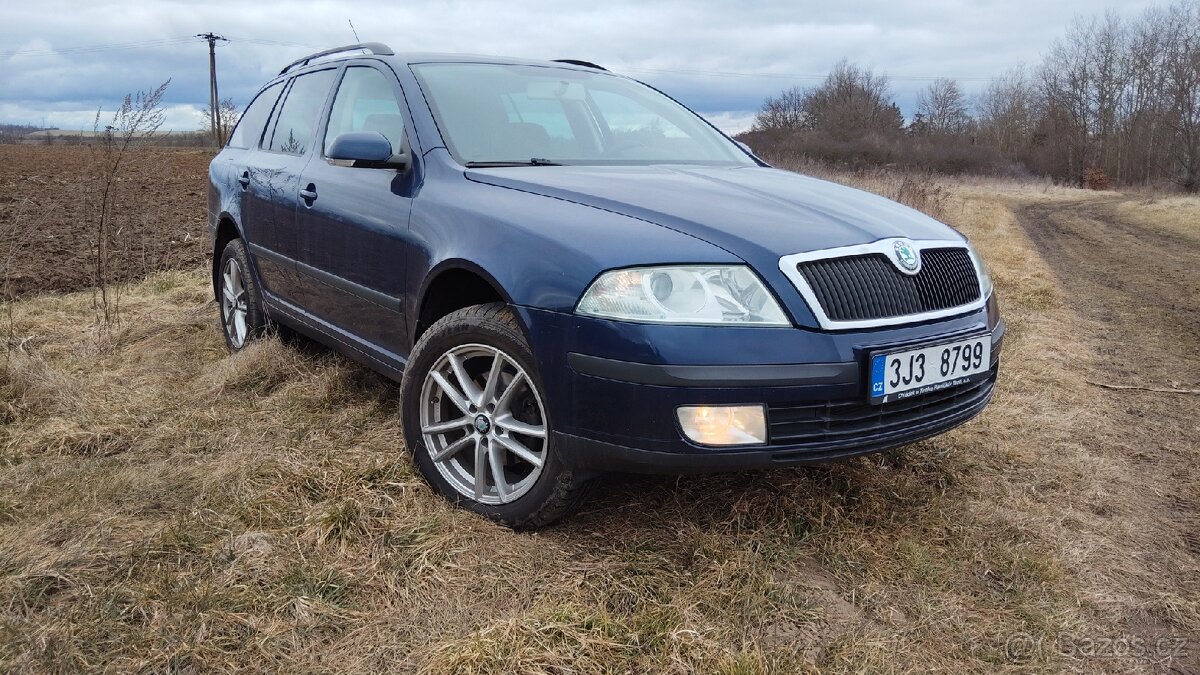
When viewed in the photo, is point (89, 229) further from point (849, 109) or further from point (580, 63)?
point (849, 109)

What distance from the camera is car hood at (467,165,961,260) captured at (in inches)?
91.9

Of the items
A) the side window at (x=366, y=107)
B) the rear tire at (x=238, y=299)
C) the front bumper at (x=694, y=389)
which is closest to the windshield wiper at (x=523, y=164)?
the side window at (x=366, y=107)

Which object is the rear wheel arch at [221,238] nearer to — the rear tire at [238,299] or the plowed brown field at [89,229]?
the rear tire at [238,299]

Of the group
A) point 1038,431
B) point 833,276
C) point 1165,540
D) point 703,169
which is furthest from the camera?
point 1038,431

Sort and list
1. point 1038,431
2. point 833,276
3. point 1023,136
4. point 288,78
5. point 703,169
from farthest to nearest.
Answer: point 1023,136
point 288,78
point 1038,431
point 703,169
point 833,276

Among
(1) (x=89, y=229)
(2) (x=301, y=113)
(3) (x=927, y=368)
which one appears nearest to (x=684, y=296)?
(3) (x=927, y=368)

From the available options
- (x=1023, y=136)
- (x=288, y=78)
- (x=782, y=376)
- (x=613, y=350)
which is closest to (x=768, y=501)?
(x=782, y=376)

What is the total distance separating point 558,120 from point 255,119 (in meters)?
2.35

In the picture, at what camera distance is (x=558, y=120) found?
348 centimetres

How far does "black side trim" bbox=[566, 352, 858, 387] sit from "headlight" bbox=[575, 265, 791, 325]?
120 mm

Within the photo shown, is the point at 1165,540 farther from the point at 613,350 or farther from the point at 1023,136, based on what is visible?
the point at 1023,136

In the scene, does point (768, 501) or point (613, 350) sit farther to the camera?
point (768, 501)

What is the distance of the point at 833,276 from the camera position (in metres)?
2.29

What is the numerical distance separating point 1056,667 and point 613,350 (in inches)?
52.2
